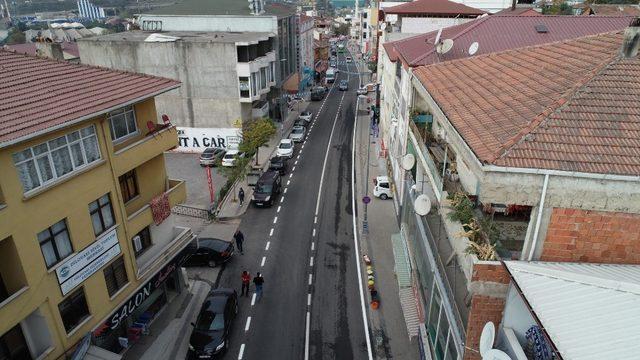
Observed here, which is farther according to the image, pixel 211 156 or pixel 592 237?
pixel 211 156

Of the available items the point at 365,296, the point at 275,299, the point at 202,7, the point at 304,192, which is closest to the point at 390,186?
the point at 304,192

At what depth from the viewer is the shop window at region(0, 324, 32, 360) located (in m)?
13.3

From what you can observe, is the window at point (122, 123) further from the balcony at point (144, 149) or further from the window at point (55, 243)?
the window at point (55, 243)

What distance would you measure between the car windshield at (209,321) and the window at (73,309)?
4.80 metres

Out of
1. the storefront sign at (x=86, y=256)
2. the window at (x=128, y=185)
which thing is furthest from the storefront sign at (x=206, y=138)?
the storefront sign at (x=86, y=256)

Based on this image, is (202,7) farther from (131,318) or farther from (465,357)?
(465,357)

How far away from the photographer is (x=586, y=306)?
8.18 metres

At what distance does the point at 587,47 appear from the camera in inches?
527

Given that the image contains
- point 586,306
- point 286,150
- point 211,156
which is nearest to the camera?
point 586,306

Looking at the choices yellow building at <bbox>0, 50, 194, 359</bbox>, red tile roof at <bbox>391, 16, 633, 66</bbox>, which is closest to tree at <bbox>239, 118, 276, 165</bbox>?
red tile roof at <bbox>391, 16, 633, 66</bbox>

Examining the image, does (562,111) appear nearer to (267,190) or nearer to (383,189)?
(383,189)

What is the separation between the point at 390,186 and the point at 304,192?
7.09 meters

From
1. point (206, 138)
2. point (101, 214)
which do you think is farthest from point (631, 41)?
point (206, 138)

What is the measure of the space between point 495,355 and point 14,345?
47.4 ft
